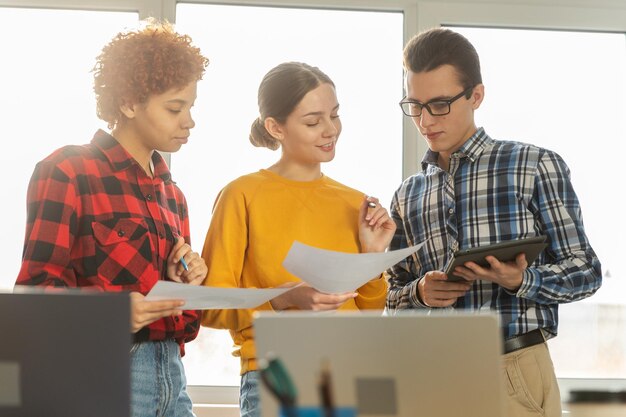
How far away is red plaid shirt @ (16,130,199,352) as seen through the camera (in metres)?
1.83

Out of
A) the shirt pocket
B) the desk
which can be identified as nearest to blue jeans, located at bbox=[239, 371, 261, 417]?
the shirt pocket

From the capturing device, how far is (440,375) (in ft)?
3.47

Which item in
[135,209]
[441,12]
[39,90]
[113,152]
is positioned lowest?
[135,209]

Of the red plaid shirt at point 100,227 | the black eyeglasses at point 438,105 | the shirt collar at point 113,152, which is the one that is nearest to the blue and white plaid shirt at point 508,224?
the black eyeglasses at point 438,105

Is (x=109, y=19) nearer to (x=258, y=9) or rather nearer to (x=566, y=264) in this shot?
(x=258, y=9)

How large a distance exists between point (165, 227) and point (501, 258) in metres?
0.86

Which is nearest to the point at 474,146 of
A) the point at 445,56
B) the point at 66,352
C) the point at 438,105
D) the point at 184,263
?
the point at 438,105

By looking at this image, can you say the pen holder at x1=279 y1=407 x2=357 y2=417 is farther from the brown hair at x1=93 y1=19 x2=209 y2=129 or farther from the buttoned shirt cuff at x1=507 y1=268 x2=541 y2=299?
the brown hair at x1=93 y1=19 x2=209 y2=129

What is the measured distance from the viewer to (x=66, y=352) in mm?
1047

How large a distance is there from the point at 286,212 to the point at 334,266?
1.59 ft

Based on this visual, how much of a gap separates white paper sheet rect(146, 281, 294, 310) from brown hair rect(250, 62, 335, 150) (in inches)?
27.8

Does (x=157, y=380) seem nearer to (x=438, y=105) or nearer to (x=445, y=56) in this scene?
(x=438, y=105)

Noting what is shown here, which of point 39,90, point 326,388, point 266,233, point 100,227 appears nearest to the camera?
point 326,388

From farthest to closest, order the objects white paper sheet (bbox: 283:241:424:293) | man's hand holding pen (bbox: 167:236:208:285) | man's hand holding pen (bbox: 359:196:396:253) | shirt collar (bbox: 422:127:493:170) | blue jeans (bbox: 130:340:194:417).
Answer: shirt collar (bbox: 422:127:493:170) → man's hand holding pen (bbox: 359:196:396:253) → man's hand holding pen (bbox: 167:236:208:285) → blue jeans (bbox: 130:340:194:417) → white paper sheet (bbox: 283:241:424:293)
